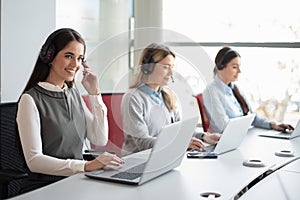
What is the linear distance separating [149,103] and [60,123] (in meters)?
0.46

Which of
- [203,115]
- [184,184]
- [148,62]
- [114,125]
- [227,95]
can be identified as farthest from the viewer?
[227,95]

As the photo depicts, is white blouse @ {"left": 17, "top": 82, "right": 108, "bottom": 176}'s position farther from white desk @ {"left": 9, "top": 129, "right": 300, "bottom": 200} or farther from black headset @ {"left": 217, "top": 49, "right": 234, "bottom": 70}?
black headset @ {"left": 217, "top": 49, "right": 234, "bottom": 70}

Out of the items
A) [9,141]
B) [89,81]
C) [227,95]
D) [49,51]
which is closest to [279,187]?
[89,81]

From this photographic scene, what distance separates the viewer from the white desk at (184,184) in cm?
142

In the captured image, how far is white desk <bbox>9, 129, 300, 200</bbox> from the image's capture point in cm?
142

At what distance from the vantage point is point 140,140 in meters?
2.10

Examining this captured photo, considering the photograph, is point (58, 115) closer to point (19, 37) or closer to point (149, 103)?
point (149, 103)

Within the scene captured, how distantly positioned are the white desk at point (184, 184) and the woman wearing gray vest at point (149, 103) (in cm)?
25

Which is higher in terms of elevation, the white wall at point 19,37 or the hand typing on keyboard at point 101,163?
the white wall at point 19,37

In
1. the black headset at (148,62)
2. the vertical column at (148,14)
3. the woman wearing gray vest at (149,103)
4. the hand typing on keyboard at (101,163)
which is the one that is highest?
the vertical column at (148,14)

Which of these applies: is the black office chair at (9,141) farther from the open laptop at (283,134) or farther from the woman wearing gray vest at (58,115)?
the open laptop at (283,134)

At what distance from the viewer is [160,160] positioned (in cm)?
160

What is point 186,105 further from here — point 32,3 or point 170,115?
point 32,3

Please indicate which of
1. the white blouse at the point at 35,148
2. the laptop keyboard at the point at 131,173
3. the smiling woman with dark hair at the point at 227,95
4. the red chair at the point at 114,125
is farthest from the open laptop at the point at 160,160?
the smiling woman with dark hair at the point at 227,95
